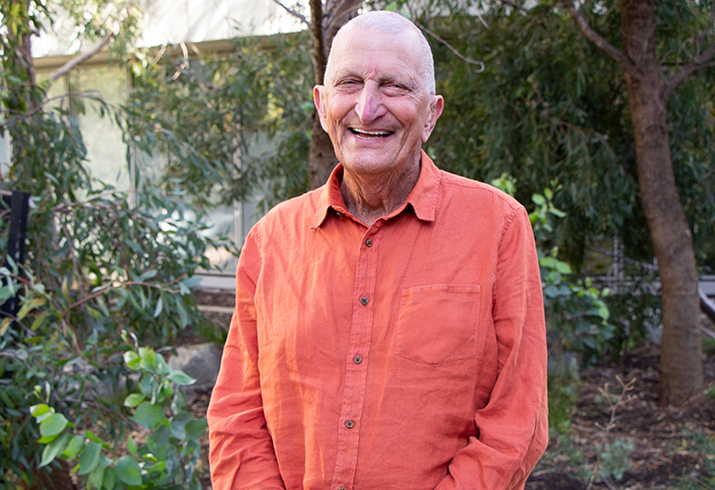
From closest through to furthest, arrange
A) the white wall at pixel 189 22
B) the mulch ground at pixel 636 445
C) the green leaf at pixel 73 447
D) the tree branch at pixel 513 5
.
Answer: the green leaf at pixel 73 447 < the mulch ground at pixel 636 445 < the tree branch at pixel 513 5 < the white wall at pixel 189 22

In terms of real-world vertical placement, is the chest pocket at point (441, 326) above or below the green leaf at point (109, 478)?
above

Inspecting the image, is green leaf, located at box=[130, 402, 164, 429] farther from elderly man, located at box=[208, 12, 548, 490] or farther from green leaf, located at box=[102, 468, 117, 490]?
elderly man, located at box=[208, 12, 548, 490]

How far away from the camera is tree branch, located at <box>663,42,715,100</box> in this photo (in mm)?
4348

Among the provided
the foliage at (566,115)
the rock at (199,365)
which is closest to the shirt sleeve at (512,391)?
the foliage at (566,115)

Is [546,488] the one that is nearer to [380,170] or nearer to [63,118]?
[380,170]

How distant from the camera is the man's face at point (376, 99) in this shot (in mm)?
1443

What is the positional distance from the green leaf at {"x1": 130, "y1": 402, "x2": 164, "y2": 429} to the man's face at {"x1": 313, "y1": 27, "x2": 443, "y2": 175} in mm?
1117

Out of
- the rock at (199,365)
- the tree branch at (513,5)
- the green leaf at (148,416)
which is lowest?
the rock at (199,365)

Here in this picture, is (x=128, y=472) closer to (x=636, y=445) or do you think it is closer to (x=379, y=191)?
(x=379, y=191)

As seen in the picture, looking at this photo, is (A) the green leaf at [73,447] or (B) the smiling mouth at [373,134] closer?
(B) the smiling mouth at [373,134]

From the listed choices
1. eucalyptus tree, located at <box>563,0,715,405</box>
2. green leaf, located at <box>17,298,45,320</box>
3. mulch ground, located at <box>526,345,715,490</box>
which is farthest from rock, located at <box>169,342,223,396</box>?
eucalyptus tree, located at <box>563,0,715,405</box>

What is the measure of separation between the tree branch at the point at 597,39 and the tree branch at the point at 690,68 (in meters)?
0.31

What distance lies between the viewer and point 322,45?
2709 millimetres

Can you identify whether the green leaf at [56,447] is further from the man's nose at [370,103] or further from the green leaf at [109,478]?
the man's nose at [370,103]
